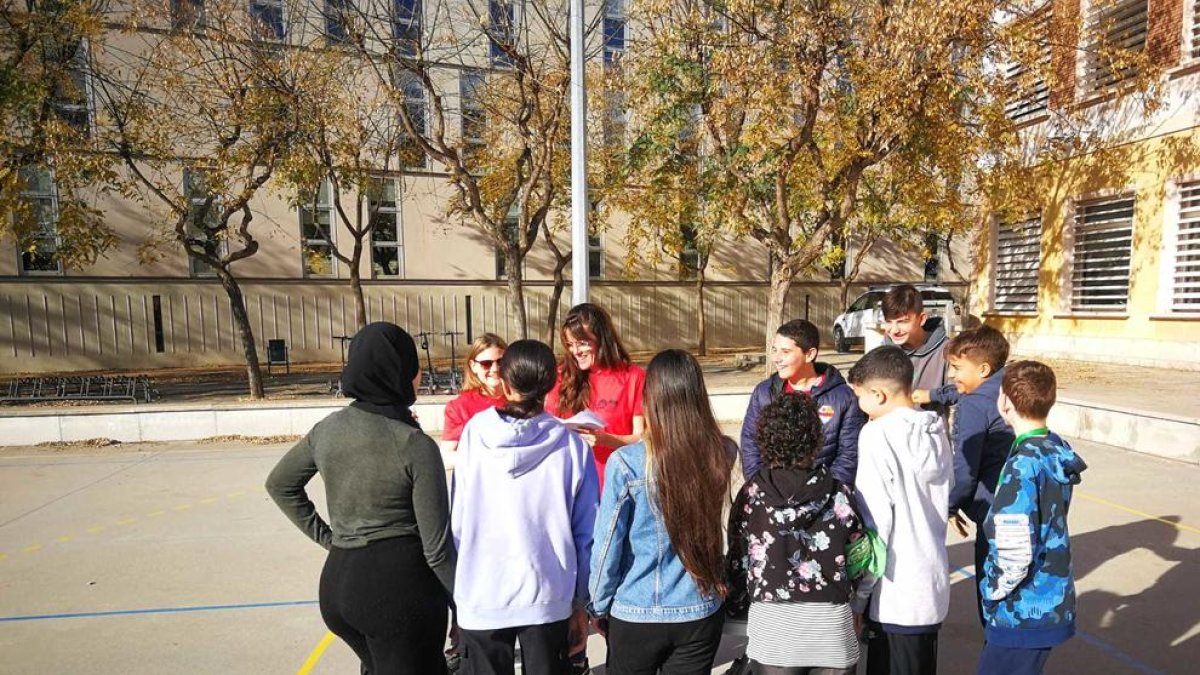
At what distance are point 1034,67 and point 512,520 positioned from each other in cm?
1062

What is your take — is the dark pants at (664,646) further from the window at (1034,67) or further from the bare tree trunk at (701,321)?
the bare tree trunk at (701,321)

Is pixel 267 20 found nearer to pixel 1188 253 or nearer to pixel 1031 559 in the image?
pixel 1031 559

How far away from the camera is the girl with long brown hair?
206 centimetres

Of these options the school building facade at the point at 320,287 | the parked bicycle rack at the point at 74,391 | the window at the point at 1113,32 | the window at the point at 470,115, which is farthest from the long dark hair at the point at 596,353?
the window at the point at 1113,32

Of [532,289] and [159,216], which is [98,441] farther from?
[532,289]

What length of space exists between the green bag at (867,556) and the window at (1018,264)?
54.5 feet

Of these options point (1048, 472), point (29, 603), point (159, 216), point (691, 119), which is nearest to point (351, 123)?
point (691, 119)

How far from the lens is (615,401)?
3.33 m

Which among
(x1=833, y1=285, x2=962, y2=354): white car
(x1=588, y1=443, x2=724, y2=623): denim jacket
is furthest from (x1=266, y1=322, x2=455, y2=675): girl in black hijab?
(x1=833, y1=285, x2=962, y2=354): white car

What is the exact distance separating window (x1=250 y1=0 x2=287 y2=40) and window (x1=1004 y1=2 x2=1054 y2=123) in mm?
12646

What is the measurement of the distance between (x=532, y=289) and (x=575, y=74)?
42.1ft

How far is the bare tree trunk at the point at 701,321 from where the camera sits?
2046 cm

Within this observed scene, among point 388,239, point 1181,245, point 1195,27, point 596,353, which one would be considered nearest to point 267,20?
point 388,239

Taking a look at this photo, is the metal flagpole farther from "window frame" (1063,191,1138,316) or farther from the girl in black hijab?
"window frame" (1063,191,1138,316)
